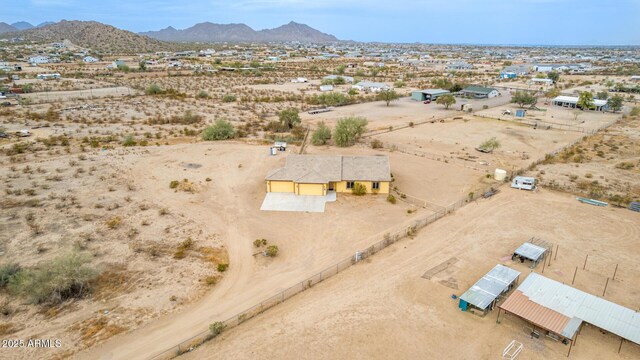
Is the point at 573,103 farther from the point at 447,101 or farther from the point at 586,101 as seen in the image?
the point at 447,101

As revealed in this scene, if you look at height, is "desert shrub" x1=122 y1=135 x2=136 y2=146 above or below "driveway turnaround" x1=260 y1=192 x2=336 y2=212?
above

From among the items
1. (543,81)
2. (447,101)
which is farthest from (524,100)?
(543,81)

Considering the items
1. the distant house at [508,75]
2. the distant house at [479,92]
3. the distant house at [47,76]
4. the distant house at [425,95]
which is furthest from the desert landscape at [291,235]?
the distant house at [508,75]

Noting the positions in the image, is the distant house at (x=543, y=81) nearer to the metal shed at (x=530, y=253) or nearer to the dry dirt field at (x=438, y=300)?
the dry dirt field at (x=438, y=300)

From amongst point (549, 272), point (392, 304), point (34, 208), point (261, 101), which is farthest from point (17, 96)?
point (549, 272)

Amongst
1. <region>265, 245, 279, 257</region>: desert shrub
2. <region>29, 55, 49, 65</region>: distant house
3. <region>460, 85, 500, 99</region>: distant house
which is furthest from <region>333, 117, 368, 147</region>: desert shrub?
<region>29, 55, 49, 65</region>: distant house

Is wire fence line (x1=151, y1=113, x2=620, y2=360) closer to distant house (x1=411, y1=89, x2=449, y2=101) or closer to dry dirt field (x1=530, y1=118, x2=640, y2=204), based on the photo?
dry dirt field (x1=530, y1=118, x2=640, y2=204)
